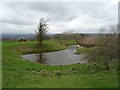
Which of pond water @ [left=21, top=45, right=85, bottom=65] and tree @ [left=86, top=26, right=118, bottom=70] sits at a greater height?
tree @ [left=86, top=26, right=118, bottom=70]

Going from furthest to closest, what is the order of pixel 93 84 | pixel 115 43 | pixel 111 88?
pixel 115 43 → pixel 93 84 → pixel 111 88

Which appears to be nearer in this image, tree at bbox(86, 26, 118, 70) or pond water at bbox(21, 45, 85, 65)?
tree at bbox(86, 26, 118, 70)

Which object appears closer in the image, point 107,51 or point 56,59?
point 107,51

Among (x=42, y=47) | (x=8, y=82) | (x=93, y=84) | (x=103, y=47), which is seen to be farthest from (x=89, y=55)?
(x=42, y=47)

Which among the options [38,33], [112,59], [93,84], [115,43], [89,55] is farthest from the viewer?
[38,33]

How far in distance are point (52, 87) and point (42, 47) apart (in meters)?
31.2

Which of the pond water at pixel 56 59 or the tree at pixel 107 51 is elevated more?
the tree at pixel 107 51

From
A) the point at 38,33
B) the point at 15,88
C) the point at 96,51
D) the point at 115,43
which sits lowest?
the point at 15,88

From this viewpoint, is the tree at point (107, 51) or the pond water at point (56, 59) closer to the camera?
the tree at point (107, 51)

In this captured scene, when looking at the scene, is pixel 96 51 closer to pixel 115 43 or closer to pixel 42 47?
pixel 115 43

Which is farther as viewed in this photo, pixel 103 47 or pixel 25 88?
pixel 103 47

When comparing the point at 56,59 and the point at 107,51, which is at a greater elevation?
the point at 107,51

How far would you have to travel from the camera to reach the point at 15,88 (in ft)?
24.6

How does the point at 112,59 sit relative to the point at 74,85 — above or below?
above
